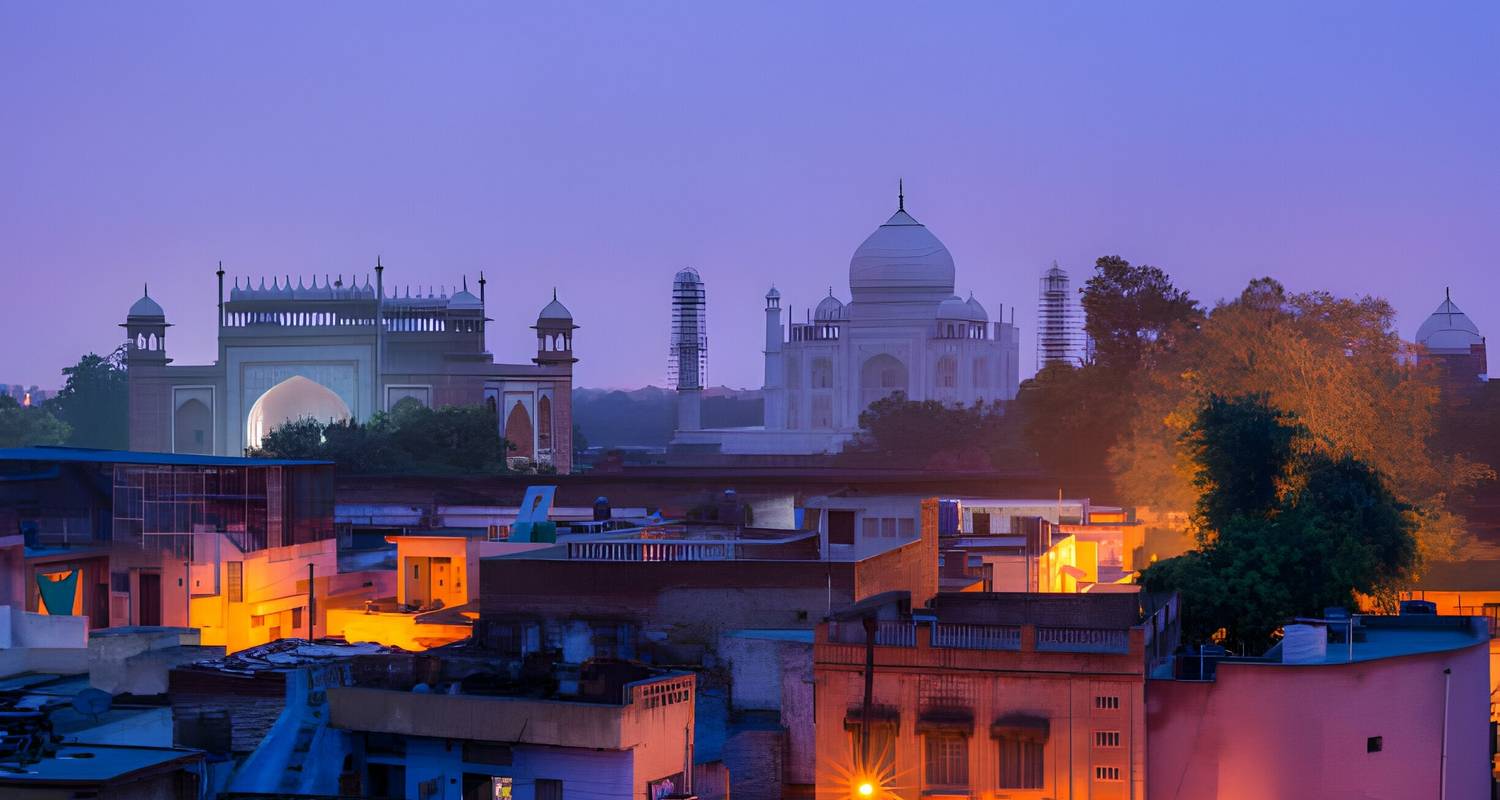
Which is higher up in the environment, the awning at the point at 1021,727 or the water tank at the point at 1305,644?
the water tank at the point at 1305,644

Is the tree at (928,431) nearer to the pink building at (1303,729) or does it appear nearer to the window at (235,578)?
the window at (235,578)

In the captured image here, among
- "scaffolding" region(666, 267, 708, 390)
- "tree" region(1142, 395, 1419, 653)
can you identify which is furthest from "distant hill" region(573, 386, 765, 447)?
"tree" region(1142, 395, 1419, 653)

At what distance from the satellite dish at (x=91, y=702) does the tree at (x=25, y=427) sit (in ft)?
139

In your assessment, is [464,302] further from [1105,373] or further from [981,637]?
[981,637]

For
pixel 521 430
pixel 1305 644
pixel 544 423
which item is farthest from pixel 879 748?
pixel 544 423

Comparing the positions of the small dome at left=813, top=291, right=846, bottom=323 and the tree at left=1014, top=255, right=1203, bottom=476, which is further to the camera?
the small dome at left=813, top=291, right=846, bottom=323

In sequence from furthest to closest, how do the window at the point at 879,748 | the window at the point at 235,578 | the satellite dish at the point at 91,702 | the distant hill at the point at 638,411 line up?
the distant hill at the point at 638,411
the window at the point at 235,578
the window at the point at 879,748
the satellite dish at the point at 91,702

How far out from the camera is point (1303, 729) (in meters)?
14.1

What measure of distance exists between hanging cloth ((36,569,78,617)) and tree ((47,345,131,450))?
44.9 meters

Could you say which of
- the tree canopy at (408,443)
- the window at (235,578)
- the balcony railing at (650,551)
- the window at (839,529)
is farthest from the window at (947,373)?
the balcony railing at (650,551)

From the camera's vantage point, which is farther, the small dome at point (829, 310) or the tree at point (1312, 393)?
the small dome at point (829, 310)

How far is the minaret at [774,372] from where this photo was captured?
210ft

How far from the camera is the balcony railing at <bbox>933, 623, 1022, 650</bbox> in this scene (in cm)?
1434

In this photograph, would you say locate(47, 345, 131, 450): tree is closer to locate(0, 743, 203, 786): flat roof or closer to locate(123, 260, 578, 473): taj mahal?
locate(123, 260, 578, 473): taj mahal
